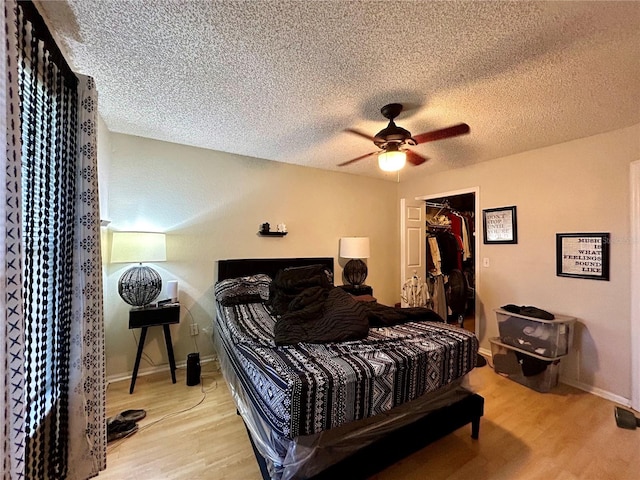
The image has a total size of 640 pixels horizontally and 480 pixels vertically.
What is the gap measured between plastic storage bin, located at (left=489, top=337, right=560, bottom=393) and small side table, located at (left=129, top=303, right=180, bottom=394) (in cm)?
344

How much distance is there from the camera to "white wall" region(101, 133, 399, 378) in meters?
2.86

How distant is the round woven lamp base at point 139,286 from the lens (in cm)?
266

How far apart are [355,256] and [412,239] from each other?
913mm

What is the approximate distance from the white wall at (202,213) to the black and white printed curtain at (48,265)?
5.07ft

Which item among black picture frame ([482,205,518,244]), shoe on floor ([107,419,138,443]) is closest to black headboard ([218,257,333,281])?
shoe on floor ([107,419,138,443])

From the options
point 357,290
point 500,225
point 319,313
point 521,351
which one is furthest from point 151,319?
point 500,225

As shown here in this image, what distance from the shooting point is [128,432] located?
200 centimetres

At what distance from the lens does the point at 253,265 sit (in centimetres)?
346

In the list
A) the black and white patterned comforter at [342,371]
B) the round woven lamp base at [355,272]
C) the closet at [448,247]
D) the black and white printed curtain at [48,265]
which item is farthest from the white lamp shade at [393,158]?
the closet at [448,247]

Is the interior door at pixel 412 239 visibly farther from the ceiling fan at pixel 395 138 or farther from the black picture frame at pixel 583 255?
the ceiling fan at pixel 395 138

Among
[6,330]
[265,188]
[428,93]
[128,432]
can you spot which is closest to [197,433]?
[128,432]

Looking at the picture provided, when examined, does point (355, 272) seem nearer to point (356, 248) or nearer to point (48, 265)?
point (356, 248)

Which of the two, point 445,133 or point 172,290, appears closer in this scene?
point 445,133

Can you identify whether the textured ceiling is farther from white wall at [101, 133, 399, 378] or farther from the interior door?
the interior door
